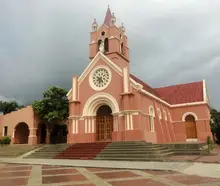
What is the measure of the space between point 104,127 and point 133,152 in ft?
23.9

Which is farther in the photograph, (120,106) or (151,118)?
(151,118)

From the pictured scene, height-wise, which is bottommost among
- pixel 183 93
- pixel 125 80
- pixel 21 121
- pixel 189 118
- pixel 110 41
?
pixel 189 118

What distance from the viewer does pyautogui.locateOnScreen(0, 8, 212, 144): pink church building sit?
22.2m

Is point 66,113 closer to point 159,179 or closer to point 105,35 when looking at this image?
point 105,35

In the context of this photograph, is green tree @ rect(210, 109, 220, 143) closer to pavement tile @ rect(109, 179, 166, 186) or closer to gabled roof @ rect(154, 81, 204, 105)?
gabled roof @ rect(154, 81, 204, 105)

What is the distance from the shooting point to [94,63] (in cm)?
2556

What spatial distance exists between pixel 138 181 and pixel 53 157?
12.7 metres

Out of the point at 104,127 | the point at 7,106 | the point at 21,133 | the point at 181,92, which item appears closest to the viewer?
the point at 104,127

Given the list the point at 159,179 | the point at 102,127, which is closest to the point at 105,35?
the point at 102,127

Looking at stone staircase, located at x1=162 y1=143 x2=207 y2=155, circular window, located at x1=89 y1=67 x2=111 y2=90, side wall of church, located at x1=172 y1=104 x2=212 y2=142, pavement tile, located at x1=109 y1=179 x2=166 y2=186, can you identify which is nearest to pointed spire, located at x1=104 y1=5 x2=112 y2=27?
circular window, located at x1=89 y1=67 x2=111 y2=90

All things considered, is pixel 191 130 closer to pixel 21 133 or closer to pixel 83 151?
pixel 83 151

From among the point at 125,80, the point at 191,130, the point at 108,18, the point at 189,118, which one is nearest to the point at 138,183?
the point at 125,80

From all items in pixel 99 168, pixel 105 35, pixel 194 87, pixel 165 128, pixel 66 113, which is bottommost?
pixel 99 168

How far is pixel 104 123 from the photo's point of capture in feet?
79.3
